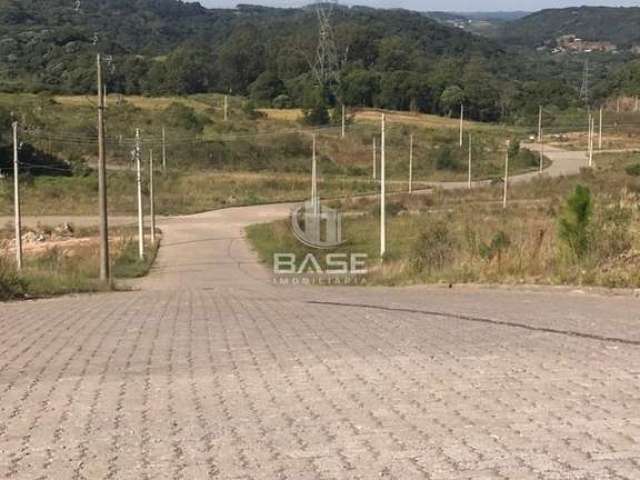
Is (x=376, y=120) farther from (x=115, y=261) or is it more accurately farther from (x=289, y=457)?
(x=289, y=457)

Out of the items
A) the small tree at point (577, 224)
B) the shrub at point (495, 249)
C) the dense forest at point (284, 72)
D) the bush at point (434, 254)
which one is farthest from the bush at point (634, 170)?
the dense forest at point (284, 72)

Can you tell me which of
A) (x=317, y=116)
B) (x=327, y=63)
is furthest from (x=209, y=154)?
(x=327, y=63)

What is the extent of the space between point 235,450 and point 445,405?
1604mm

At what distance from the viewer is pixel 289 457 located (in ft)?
16.2

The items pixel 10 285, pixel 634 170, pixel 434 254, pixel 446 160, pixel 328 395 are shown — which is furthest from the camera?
pixel 446 160

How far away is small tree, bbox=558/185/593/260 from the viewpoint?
49.9ft

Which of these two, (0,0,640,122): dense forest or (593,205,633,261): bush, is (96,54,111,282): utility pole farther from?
(0,0,640,122): dense forest

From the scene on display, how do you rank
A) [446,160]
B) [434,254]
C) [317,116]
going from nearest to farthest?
[434,254], [446,160], [317,116]

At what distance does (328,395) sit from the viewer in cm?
635

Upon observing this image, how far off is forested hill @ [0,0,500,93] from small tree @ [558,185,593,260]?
141 feet

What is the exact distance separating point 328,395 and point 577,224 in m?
10.1

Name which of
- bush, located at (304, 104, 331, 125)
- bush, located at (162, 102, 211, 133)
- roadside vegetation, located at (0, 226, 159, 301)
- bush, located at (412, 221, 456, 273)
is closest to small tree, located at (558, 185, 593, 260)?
bush, located at (412, 221, 456, 273)

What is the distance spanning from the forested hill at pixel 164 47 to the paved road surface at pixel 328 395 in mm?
46983

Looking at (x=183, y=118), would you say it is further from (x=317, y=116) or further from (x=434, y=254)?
(x=434, y=254)
